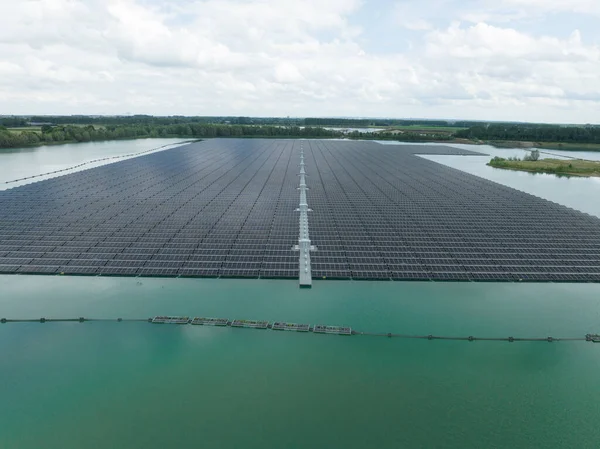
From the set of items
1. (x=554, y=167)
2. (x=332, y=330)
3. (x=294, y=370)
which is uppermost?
(x=554, y=167)

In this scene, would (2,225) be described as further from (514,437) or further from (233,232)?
(514,437)

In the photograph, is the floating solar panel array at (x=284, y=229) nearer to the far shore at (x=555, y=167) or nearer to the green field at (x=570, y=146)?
the far shore at (x=555, y=167)

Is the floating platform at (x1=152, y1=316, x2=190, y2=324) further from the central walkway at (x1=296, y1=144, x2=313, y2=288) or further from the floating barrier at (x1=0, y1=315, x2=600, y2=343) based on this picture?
the central walkway at (x1=296, y1=144, x2=313, y2=288)

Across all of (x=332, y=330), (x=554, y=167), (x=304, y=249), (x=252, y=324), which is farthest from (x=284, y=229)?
(x=554, y=167)

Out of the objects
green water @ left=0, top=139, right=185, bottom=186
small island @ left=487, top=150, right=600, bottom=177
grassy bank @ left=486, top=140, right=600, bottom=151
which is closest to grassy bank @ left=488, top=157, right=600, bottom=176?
small island @ left=487, top=150, right=600, bottom=177

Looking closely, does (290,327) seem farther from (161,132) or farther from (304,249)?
(161,132)

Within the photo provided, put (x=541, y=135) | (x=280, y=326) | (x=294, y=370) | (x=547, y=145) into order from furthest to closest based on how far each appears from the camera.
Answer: (x=541, y=135) < (x=547, y=145) < (x=280, y=326) < (x=294, y=370)

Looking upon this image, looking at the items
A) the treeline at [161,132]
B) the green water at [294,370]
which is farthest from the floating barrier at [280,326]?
the treeline at [161,132]
